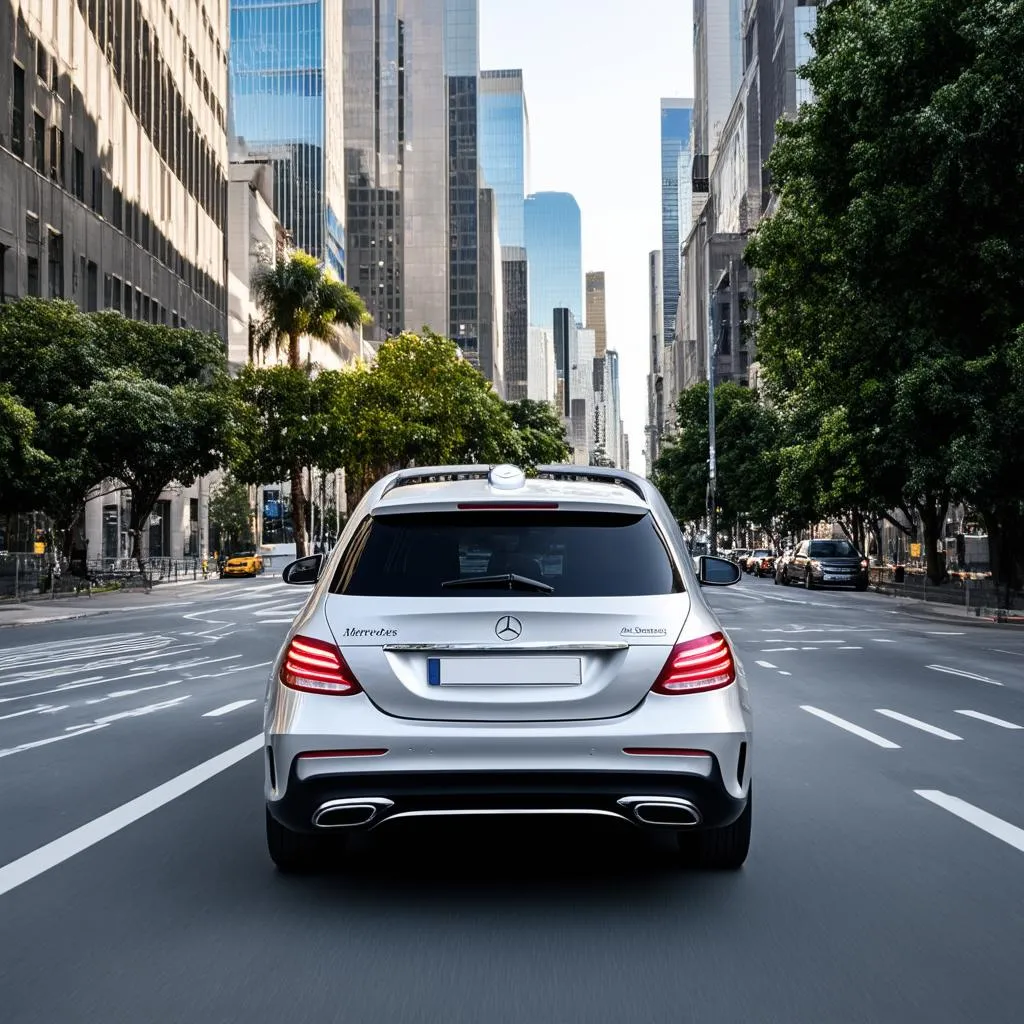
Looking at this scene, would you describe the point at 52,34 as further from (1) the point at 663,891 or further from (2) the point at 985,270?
(1) the point at 663,891

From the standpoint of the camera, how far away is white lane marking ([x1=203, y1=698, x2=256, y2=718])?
34.9 ft

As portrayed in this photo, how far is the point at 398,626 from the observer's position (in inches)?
185

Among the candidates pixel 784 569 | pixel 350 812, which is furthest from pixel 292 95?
pixel 350 812

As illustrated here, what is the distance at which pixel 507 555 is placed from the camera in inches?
202

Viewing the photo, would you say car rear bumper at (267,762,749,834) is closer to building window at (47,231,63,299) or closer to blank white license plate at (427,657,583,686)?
blank white license plate at (427,657,583,686)

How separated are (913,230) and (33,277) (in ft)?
96.8

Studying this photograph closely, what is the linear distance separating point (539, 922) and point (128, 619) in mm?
23446

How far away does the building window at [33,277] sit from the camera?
4281 centimetres

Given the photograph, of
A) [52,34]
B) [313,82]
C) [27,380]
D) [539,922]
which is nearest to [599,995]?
[539,922]

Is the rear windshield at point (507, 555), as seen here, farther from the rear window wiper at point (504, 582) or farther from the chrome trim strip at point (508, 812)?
the chrome trim strip at point (508, 812)

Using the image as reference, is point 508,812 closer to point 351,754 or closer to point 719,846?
point 351,754

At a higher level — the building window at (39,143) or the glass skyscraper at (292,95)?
the glass skyscraper at (292,95)

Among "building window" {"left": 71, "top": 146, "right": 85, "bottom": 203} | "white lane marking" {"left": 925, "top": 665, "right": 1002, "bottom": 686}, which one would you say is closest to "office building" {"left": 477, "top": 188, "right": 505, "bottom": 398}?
"building window" {"left": 71, "top": 146, "right": 85, "bottom": 203}

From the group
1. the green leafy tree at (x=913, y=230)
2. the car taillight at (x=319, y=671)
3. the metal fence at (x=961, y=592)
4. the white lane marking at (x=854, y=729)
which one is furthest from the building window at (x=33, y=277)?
the car taillight at (x=319, y=671)
